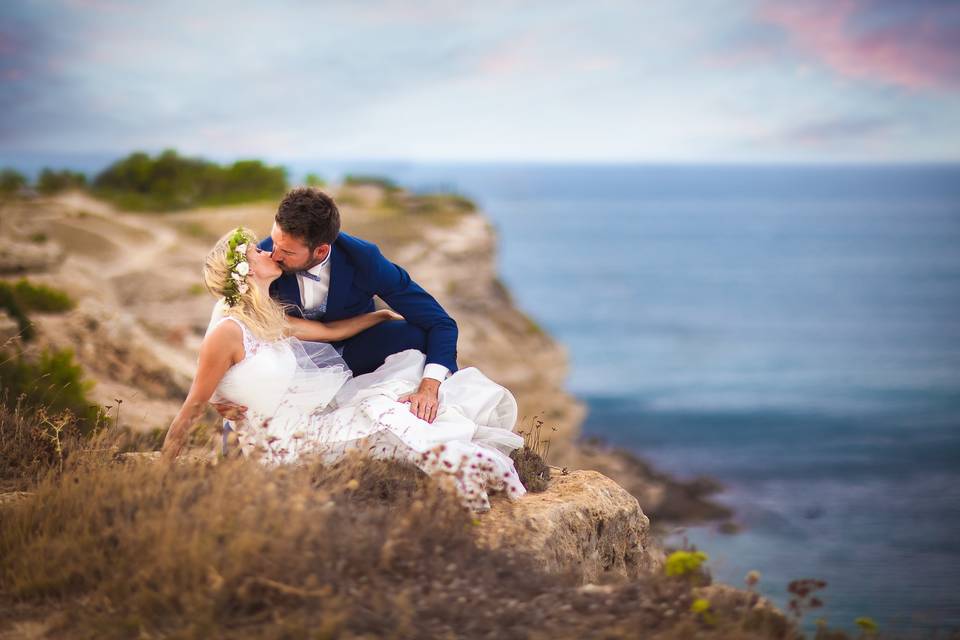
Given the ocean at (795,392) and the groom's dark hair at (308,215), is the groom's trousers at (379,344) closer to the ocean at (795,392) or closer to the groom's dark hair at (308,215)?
the groom's dark hair at (308,215)

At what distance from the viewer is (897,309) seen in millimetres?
86688

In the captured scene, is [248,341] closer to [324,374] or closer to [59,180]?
[324,374]

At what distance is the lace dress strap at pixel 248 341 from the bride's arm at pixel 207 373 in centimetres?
3

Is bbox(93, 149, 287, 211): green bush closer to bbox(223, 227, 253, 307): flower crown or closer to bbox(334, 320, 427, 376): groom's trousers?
bbox(334, 320, 427, 376): groom's trousers

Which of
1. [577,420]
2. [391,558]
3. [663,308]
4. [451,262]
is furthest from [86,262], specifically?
[663,308]

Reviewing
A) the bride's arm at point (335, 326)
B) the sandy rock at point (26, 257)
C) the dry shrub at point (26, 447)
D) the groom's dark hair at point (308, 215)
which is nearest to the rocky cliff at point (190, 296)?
the sandy rock at point (26, 257)

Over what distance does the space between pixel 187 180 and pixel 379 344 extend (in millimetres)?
49660

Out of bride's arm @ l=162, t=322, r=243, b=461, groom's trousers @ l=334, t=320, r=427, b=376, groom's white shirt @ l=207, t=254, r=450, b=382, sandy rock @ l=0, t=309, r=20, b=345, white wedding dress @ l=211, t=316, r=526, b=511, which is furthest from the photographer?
sandy rock @ l=0, t=309, r=20, b=345

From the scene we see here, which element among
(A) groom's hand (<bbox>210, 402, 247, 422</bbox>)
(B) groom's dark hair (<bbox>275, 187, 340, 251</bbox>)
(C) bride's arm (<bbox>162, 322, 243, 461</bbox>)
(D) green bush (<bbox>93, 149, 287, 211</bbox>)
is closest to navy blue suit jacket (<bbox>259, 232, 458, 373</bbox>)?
(B) groom's dark hair (<bbox>275, 187, 340, 251</bbox>)

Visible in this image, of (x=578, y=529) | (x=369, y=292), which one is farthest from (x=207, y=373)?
(x=578, y=529)

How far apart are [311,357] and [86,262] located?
26544 mm

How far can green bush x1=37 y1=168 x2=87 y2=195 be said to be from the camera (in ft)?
163

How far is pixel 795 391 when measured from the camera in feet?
177

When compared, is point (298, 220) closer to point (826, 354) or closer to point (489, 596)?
point (489, 596)
